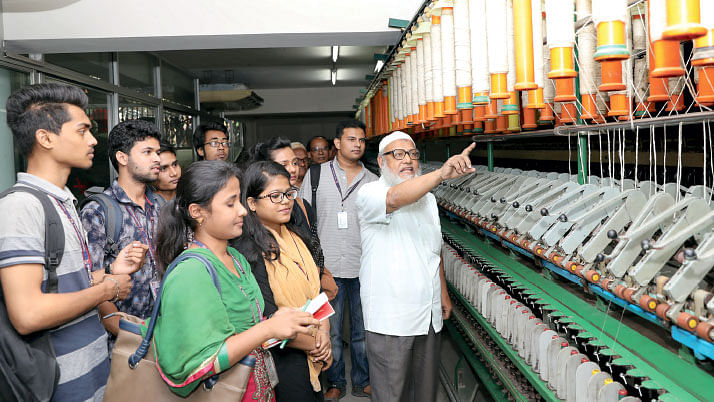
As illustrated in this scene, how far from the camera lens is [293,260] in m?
2.49

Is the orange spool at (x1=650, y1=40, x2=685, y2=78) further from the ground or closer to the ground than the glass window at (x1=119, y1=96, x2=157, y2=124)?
closer to the ground

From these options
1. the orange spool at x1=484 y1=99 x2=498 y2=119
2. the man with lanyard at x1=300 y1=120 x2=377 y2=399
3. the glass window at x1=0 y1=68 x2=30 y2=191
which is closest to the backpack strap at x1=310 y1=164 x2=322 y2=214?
the man with lanyard at x1=300 y1=120 x2=377 y2=399

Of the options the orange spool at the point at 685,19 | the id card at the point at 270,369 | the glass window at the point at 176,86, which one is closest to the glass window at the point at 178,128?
the glass window at the point at 176,86

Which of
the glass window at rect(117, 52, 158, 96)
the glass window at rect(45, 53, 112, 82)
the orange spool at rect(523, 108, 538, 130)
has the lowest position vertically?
the orange spool at rect(523, 108, 538, 130)

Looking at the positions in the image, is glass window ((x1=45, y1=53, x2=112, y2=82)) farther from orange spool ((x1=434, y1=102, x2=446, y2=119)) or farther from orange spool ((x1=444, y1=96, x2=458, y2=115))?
orange spool ((x1=444, y1=96, x2=458, y2=115))

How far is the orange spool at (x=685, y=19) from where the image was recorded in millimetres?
1026

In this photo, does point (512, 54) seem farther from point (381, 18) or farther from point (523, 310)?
point (381, 18)

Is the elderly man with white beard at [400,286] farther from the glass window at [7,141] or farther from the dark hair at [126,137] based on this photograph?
the glass window at [7,141]

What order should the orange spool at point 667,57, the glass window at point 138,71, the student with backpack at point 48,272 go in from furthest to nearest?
the glass window at point 138,71 < the student with backpack at point 48,272 < the orange spool at point 667,57

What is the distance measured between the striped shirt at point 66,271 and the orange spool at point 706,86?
1929 millimetres

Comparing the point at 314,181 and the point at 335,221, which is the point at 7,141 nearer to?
the point at 314,181

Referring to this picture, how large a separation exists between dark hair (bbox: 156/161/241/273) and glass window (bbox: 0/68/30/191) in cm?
261

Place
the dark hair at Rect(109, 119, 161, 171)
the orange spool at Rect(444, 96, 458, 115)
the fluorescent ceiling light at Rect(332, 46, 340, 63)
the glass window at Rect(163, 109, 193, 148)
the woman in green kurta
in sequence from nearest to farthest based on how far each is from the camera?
the woman in green kurta, the orange spool at Rect(444, 96, 458, 115), the dark hair at Rect(109, 119, 161, 171), the glass window at Rect(163, 109, 193, 148), the fluorescent ceiling light at Rect(332, 46, 340, 63)

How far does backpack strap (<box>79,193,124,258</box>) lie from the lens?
8.63ft
